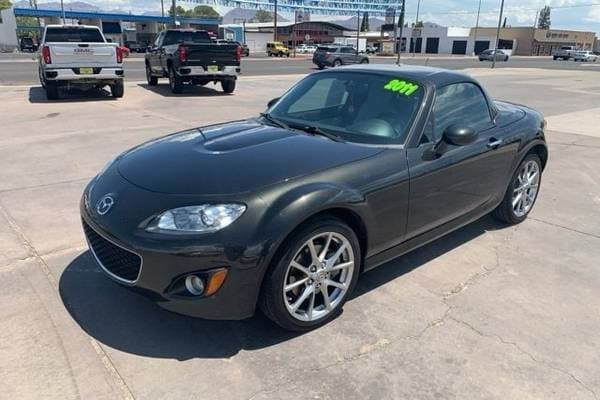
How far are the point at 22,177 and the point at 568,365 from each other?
5834 mm

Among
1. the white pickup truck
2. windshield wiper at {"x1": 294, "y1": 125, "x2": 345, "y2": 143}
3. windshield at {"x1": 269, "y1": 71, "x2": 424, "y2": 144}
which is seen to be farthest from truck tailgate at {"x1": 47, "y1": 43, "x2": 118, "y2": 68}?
windshield wiper at {"x1": 294, "y1": 125, "x2": 345, "y2": 143}

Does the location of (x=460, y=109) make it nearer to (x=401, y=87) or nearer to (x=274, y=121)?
(x=401, y=87)

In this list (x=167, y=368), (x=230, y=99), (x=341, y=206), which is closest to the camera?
(x=167, y=368)

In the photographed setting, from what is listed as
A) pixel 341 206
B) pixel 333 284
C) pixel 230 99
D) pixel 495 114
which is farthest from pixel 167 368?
pixel 230 99

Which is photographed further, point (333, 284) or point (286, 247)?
point (333, 284)

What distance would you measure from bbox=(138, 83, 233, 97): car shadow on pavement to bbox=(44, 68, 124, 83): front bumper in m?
1.80

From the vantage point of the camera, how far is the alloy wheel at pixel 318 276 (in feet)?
9.51

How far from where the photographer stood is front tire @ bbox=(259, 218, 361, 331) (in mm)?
2764

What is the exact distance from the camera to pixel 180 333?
117 inches

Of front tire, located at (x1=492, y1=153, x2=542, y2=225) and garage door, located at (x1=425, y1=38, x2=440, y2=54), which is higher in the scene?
garage door, located at (x1=425, y1=38, x2=440, y2=54)

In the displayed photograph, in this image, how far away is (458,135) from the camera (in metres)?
3.49

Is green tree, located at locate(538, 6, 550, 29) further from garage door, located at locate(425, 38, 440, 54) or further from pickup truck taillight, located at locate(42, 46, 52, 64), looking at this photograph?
pickup truck taillight, located at locate(42, 46, 52, 64)

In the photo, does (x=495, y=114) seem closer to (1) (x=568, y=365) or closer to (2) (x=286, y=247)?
(1) (x=568, y=365)

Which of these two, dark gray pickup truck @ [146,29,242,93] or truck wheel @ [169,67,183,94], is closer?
dark gray pickup truck @ [146,29,242,93]
